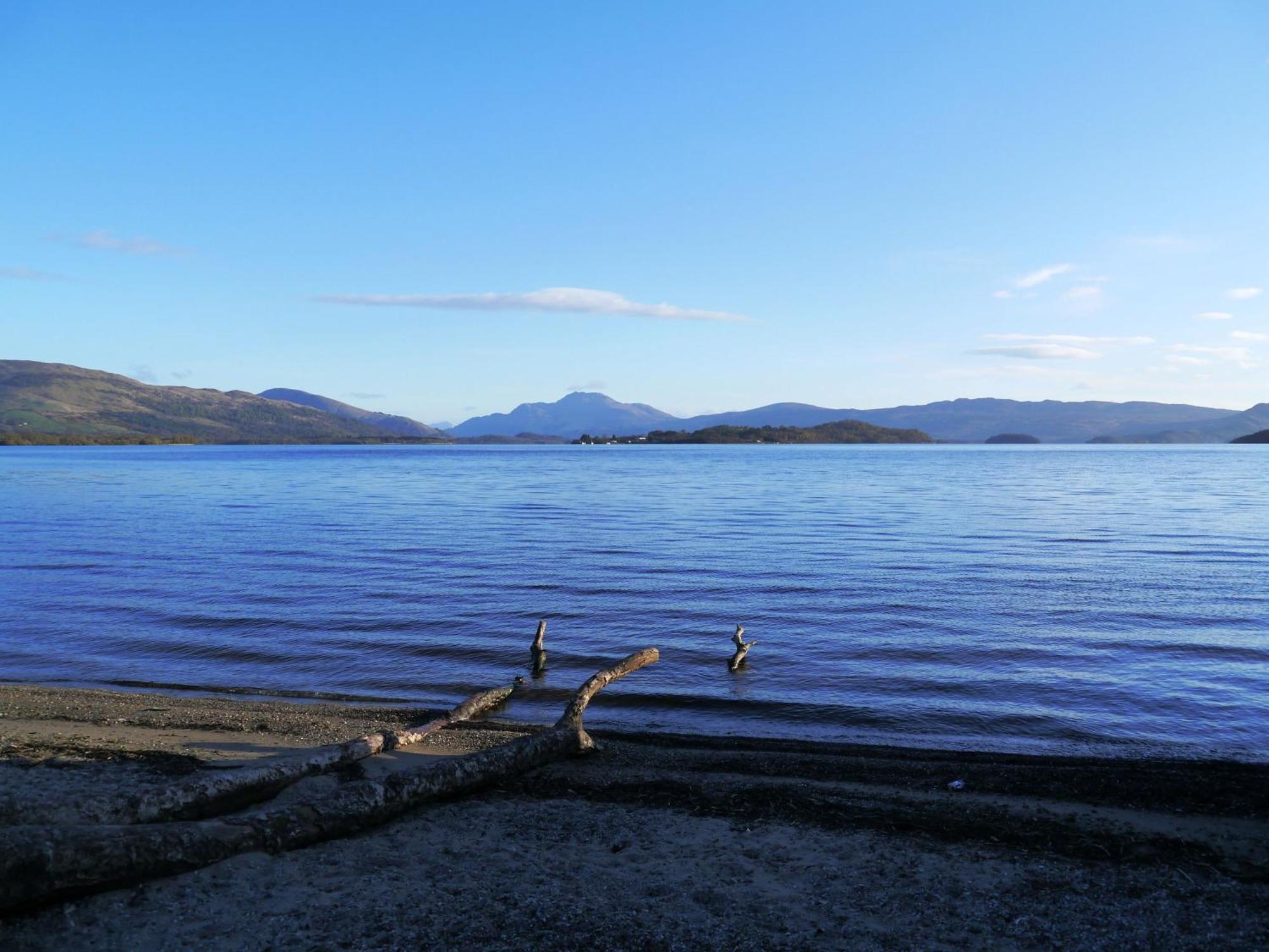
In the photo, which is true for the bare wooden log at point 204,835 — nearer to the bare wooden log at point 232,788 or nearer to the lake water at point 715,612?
the bare wooden log at point 232,788

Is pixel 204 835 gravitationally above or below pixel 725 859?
above

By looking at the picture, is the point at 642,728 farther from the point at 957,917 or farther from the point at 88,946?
the point at 88,946

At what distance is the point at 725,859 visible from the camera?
8.37 m

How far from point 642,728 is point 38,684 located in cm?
1169

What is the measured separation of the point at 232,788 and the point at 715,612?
A: 1454 cm

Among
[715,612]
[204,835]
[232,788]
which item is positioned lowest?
[715,612]

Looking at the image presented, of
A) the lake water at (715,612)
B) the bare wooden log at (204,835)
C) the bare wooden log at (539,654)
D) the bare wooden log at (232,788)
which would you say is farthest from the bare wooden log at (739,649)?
the bare wooden log at (232,788)

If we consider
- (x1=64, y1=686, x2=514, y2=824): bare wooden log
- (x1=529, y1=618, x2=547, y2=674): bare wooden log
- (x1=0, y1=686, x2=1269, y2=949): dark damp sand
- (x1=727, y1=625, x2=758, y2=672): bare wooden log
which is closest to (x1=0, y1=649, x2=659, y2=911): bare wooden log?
(x1=0, y1=686, x2=1269, y2=949): dark damp sand

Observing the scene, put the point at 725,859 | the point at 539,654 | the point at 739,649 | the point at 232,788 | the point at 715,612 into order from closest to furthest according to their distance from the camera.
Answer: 1. the point at 725,859
2. the point at 232,788
3. the point at 739,649
4. the point at 539,654
5. the point at 715,612

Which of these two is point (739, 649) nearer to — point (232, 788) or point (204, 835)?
point (232, 788)

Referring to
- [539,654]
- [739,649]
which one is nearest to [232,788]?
[539,654]

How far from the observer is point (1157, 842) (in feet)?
28.8

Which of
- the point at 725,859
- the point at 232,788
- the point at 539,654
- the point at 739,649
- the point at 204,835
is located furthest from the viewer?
the point at 539,654

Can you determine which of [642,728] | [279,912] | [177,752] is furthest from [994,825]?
[177,752]
